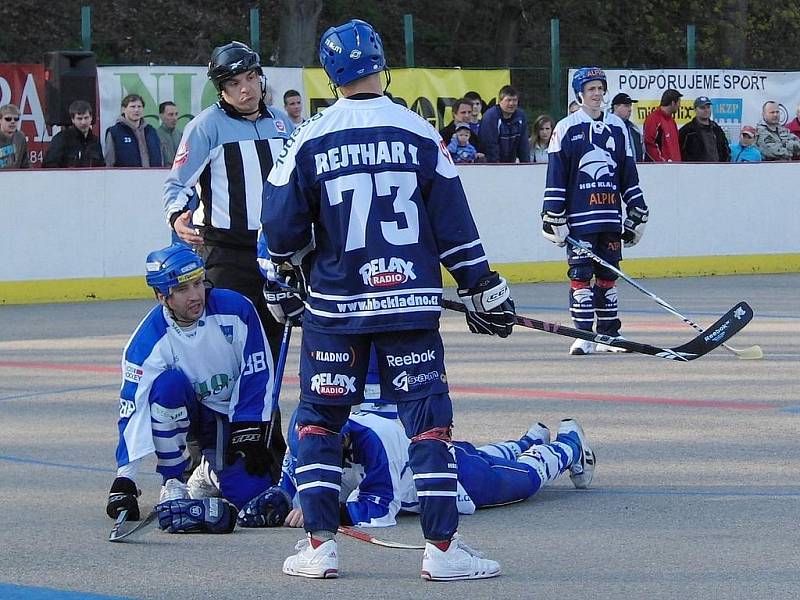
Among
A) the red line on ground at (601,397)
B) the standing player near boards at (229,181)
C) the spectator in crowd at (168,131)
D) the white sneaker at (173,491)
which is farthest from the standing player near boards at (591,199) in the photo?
the spectator in crowd at (168,131)

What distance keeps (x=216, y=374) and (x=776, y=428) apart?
10.2 feet

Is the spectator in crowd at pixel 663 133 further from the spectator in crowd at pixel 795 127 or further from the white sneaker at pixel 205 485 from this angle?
the white sneaker at pixel 205 485

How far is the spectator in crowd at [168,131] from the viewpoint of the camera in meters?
16.2

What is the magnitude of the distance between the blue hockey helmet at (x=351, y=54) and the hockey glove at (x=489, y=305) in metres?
0.75

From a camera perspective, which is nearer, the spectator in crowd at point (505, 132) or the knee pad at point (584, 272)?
the knee pad at point (584, 272)

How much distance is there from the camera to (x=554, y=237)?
38.4 feet

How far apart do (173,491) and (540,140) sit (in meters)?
11.8

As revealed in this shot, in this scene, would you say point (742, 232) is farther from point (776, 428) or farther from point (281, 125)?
point (281, 125)

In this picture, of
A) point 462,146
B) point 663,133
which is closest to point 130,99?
point 462,146

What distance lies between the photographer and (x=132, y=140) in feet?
51.8

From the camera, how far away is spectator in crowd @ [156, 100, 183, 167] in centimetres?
1625

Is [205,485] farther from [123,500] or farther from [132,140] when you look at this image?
[132,140]

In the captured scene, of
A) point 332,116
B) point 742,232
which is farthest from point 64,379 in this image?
point 742,232

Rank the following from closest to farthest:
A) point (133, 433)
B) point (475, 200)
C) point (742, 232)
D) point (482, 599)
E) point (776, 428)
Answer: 1. point (482, 599)
2. point (133, 433)
3. point (776, 428)
4. point (475, 200)
5. point (742, 232)
